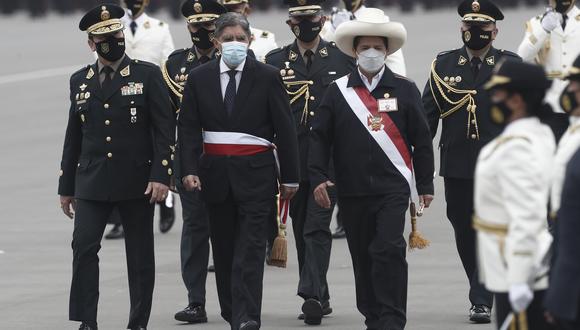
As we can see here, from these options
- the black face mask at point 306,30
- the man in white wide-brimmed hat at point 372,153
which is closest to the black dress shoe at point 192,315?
the man in white wide-brimmed hat at point 372,153

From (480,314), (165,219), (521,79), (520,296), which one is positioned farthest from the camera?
(165,219)

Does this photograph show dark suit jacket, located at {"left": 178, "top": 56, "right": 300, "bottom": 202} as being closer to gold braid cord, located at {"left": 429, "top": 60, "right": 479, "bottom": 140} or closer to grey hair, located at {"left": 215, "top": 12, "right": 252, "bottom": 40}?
grey hair, located at {"left": 215, "top": 12, "right": 252, "bottom": 40}

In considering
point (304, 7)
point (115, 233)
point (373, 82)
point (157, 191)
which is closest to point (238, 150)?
point (157, 191)

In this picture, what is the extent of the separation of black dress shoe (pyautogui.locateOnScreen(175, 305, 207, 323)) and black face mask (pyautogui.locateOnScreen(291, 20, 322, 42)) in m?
2.04

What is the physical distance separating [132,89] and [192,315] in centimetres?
171

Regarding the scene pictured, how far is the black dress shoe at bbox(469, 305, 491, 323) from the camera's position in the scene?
38.5ft

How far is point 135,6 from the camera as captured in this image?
1809 centimetres

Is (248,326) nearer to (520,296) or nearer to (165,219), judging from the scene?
(520,296)

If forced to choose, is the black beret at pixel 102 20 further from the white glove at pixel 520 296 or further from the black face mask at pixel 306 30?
the white glove at pixel 520 296

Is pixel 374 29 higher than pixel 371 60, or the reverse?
pixel 374 29

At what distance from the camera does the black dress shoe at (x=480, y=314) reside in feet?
38.5

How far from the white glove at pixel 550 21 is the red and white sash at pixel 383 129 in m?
3.95

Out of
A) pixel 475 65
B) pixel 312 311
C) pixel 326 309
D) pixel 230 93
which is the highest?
pixel 230 93

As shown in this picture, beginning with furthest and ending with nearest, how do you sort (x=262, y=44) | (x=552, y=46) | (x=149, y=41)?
(x=149, y=41), (x=262, y=44), (x=552, y=46)
